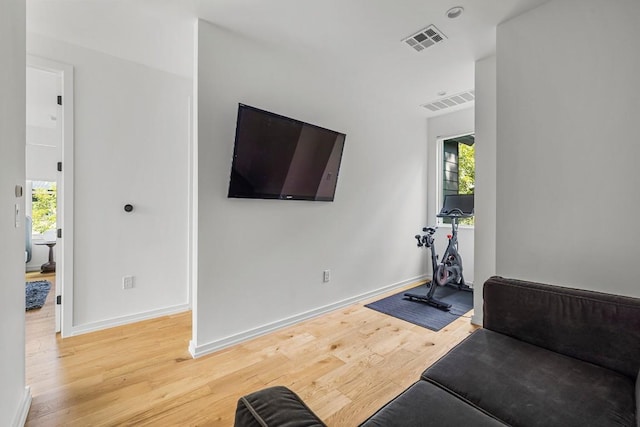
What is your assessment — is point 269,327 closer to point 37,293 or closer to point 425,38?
point 425,38

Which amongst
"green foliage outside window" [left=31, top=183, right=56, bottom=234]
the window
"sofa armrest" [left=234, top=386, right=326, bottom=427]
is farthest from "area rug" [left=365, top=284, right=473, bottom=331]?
"green foliage outside window" [left=31, top=183, right=56, bottom=234]

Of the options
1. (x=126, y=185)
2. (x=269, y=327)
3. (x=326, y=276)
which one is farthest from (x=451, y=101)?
(x=126, y=185)

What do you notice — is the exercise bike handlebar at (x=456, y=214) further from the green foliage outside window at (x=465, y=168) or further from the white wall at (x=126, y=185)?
the white wall at (x=126, y=185)

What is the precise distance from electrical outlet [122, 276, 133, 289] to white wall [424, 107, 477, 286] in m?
4.01

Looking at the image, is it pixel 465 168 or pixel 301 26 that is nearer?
pixel 301 26

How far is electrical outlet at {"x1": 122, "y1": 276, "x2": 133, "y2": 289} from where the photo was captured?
282 centimetres

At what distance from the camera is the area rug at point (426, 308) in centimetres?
293

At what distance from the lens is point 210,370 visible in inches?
80.0

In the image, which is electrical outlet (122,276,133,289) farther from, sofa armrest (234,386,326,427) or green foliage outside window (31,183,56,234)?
green foliage outside window (31,183,56,234)

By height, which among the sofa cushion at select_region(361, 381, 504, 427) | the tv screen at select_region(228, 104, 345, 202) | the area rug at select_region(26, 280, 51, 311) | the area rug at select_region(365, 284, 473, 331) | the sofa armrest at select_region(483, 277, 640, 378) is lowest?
the area rug at select_region(365, 284, 473, 331)

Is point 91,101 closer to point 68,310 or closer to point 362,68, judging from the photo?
point 68,310

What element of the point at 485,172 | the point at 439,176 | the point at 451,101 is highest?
the point at 451,101

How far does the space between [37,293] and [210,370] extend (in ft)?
10.9

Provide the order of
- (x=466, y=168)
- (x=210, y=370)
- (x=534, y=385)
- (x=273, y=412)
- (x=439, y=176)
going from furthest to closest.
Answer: (x=439, y=176)
(x=466, y=168)
(x=210, y=370)
(x=534, y=385)
(x=273, y=412)
